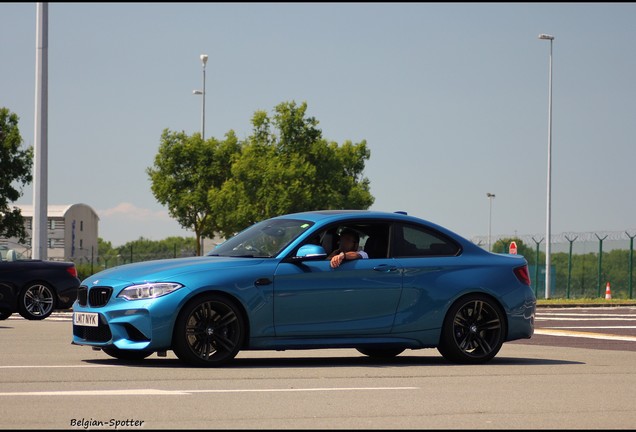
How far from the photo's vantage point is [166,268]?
41.5 ft

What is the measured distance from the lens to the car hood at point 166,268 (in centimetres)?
1248

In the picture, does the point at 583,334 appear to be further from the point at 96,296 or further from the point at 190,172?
the point at 190,172

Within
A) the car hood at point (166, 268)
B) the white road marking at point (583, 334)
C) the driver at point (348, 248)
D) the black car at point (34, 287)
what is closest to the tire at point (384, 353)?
the driver at point (348, 248)

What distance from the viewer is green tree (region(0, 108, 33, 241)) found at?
191 feet

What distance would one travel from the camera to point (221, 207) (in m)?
65.8

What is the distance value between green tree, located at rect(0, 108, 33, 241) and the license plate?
46220mm

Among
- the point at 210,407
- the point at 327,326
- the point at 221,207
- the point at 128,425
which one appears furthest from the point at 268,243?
the point at 221,207

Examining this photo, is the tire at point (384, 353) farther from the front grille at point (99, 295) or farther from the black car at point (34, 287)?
the black car at point (34, 287)

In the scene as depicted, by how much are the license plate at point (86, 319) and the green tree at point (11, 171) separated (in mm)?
46220

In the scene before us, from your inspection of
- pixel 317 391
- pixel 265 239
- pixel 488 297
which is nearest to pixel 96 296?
pixel 265 239

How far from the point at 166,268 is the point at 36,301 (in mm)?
11352

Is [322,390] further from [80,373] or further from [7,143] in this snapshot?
[7,143]

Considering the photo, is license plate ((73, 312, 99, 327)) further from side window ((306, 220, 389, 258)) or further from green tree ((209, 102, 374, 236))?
green tree ((209, 102, 374, 236))

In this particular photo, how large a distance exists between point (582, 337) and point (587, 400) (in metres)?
9.07
